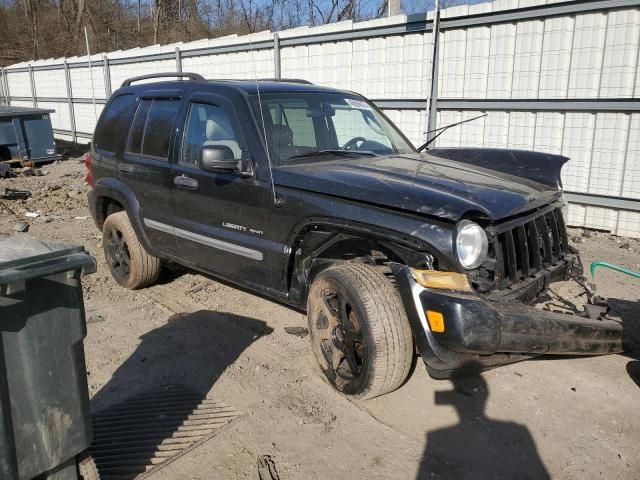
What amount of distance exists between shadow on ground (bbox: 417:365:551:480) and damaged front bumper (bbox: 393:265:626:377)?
0.22 metres

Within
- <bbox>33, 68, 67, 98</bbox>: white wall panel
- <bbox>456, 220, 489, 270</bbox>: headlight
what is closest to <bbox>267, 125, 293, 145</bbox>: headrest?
<bbox>456, 220, 489, 270</bbox>: headlight

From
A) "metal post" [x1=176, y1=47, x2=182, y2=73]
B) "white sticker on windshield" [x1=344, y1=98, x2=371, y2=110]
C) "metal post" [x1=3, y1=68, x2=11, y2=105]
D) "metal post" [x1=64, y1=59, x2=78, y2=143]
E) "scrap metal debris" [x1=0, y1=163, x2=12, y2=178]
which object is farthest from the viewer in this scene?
"metal post" [x1=3, y1=68, x2=11, y2=105]

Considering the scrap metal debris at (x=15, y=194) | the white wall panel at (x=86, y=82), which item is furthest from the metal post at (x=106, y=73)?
the scrap metal debris at (x=15, y=194)

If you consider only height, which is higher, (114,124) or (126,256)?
(114,124)

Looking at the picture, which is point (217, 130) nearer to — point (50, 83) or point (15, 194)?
point (15, 194)

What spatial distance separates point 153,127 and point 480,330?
11.0 ft

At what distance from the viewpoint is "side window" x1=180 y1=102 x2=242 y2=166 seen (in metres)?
4.08

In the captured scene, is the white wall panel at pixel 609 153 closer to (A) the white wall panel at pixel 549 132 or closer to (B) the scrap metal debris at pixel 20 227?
(A) the white wall panel at pixel 549 132

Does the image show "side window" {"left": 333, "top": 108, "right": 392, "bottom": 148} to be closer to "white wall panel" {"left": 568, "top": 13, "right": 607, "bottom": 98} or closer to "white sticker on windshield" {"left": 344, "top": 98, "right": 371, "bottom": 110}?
"white sticker on windshield" {"left": 344, "top": 98, "right": 371, "bottom": 110}

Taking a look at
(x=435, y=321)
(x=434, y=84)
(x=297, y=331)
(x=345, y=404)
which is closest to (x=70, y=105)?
(x=434, y=84)

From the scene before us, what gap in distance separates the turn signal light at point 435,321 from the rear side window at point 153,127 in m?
2.72

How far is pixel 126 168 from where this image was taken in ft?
16.4

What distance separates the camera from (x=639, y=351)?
12.9 ft

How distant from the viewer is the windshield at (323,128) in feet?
13.0
